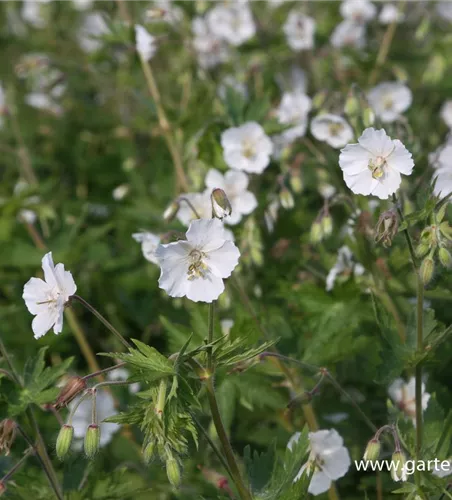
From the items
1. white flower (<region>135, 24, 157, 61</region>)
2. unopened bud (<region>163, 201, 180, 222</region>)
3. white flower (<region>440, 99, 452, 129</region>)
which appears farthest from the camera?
white flower (<region>440, 99, 452, 129</region>)

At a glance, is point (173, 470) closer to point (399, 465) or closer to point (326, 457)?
point (399, 465)

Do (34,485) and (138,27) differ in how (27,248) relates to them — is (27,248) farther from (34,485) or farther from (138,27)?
(34,485)

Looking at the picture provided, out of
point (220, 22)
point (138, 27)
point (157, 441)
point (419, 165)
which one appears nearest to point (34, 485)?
point (157, 441)

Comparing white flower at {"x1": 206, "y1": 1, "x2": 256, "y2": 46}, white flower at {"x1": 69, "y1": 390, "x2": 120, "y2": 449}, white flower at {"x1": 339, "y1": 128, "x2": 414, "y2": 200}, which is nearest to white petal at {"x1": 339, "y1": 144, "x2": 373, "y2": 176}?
white flower at {"x1": 339, "y1": 128, "x2": 414, "y2": 200}

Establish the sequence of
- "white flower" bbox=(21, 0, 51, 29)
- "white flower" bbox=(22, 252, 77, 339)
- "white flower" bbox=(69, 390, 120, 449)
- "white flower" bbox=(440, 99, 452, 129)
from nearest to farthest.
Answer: "white flower" bbox=(22, 252, 77, 339) → "white flower" bbox=(69, 390, 120, 449) → "white flower" bbox=(440, 99, 452, 129) → "white flower" bbox=(21, 0, 51, 29)

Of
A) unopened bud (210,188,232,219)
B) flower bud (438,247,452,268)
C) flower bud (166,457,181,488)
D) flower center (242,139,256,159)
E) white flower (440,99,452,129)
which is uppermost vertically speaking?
unopened bud (210,188,232,219)

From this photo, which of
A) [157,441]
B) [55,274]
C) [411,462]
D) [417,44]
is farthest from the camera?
[417,44]

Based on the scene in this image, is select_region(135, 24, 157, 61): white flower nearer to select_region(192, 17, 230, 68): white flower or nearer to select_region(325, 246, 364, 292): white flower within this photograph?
select_region(192, 17, 230, 68): white flower
